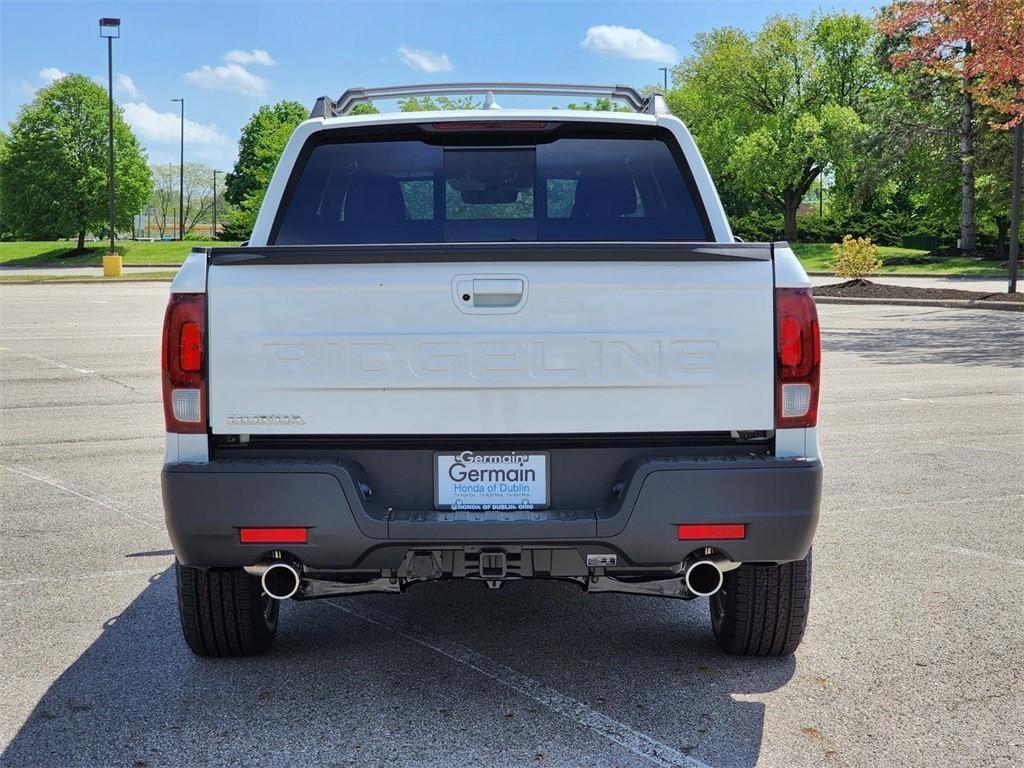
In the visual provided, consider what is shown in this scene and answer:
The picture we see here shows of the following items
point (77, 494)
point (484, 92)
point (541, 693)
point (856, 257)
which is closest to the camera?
point (541, 693)

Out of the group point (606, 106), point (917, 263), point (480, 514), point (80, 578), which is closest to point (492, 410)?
point (480, 514)

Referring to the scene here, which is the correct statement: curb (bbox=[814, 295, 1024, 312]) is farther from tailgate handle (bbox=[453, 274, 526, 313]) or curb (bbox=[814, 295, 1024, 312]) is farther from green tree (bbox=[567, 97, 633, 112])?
tailgate handle (bbox=[453, 274, 526, 313])

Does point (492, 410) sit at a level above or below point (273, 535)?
above

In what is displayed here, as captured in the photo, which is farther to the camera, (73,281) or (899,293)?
(73,281)

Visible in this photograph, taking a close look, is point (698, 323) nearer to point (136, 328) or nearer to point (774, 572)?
point (774, 572)

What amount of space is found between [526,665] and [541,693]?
0.32m

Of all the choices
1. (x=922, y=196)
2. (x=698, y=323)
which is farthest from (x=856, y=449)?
(x=922, y=196)

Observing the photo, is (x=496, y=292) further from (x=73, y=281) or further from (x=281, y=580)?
(x=73, y=281)

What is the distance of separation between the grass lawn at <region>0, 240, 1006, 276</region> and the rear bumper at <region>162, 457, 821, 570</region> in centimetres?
4436

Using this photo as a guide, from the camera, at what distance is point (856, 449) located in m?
9.81

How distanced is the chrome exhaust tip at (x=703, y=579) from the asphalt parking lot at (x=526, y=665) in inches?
16.9

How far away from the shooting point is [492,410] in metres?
3.96

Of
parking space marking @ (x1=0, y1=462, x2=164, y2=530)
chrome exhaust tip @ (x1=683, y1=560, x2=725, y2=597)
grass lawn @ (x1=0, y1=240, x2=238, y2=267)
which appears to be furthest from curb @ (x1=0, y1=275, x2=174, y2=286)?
chrome exhaust tip @ (x1=683, y1=560, x2=725, y2=597)

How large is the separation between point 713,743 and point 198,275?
87.7 inches
